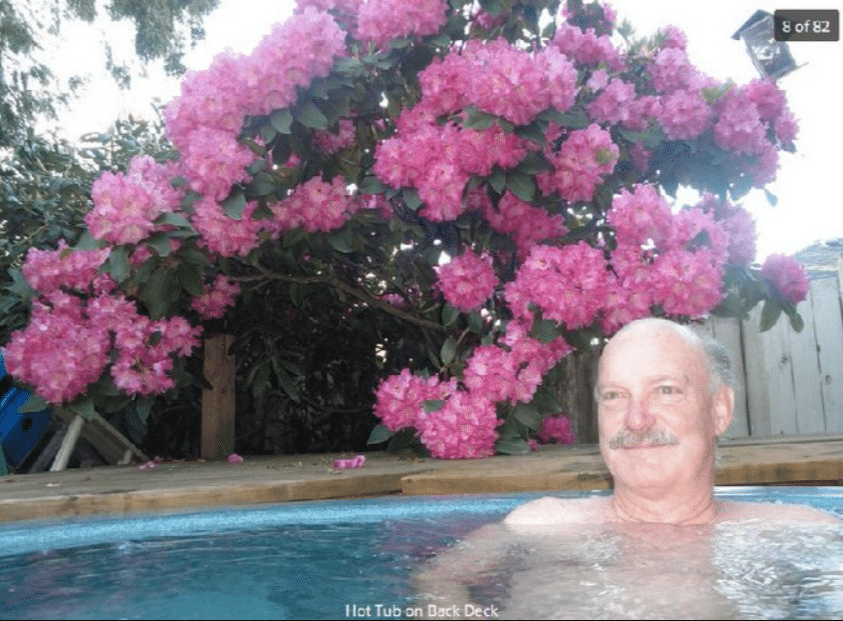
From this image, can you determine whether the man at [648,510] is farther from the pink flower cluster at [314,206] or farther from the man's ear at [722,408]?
the pink flower cluster at [314,206]

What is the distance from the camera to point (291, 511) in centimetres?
250

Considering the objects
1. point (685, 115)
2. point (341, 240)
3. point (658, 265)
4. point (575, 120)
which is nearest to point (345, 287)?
point (341, 240)

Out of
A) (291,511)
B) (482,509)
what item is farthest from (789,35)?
(291,511)

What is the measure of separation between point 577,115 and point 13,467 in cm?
296

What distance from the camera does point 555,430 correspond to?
4.16 metres

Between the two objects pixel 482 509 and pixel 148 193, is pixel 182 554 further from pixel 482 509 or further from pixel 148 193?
pixel 148 193

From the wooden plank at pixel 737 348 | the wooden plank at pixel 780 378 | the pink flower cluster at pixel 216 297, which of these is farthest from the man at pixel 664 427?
the wooden plank at pixel 780 378

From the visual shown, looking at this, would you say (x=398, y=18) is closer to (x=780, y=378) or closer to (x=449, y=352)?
(x=449, y=352)

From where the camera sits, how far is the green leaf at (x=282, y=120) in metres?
3.05

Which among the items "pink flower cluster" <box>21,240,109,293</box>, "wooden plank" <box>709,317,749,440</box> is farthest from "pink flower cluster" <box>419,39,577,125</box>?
"wooden plank" <box>709,317,749,440</box>

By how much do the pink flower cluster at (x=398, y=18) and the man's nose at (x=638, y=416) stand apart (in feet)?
5.28

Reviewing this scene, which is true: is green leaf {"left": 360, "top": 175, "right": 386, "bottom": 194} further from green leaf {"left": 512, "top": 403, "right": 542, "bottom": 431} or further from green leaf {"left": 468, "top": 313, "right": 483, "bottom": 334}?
green leaf {"left": 512, "top": 403, "right": 542, "bottom": 431}

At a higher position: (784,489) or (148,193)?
(148,193)

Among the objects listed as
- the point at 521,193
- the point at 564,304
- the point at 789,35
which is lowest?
the point at 564,304
